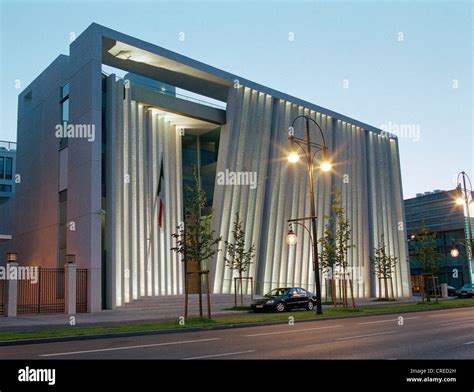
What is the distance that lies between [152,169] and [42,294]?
409 inches

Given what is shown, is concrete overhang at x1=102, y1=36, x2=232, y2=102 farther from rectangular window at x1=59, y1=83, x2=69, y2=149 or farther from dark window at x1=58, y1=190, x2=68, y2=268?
dark window at x1=58, y1=190, x2=68, y2=268

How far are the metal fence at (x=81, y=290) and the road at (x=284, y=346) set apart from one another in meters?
13.4

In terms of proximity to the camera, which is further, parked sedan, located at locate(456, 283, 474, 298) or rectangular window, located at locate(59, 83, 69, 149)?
parked sedan, located at locate(456, 283, 474, 298)

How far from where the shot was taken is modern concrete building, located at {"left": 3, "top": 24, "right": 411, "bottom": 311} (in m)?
29.9

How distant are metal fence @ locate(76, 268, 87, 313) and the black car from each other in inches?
352

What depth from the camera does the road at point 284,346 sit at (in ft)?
33.6

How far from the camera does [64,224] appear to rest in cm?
3334

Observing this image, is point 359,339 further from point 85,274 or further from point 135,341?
point 85,274

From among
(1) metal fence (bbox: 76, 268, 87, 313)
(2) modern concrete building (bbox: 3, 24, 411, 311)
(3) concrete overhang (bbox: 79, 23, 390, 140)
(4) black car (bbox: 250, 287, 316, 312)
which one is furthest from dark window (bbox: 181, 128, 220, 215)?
(1) metal fence (bbox: 76, 268, 87, 313)

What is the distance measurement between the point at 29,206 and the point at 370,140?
99.9ft

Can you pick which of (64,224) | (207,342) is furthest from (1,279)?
(207,342)

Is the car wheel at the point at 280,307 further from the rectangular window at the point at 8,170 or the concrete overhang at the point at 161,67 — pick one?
the rectangular window at the point at 8,170

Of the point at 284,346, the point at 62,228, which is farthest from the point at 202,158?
the point at 284,346

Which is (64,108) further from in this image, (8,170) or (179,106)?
(8,170)
